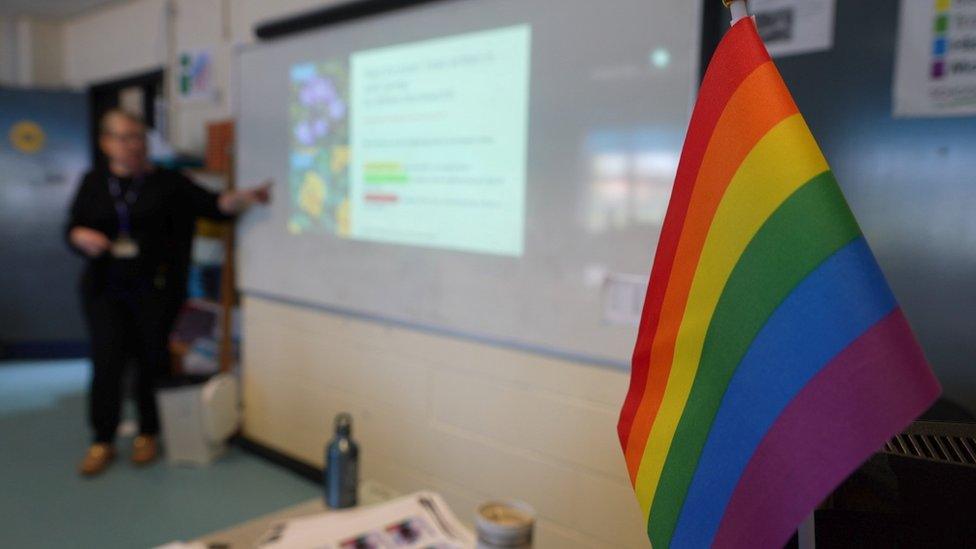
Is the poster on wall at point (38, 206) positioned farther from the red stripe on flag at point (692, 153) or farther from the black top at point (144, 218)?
the red stripe on flag at point (692, 153)

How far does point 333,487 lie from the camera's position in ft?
4.53

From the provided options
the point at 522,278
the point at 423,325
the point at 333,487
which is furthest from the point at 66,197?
the point at 333,487

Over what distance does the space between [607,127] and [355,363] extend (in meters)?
1.52

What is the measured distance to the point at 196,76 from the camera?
373cm

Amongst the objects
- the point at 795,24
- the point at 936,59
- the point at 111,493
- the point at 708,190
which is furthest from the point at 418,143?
the point at 111,493

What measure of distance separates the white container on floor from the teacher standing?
13 centimetres

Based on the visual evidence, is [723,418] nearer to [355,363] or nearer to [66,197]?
[355,363]

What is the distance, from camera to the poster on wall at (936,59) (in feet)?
4.62

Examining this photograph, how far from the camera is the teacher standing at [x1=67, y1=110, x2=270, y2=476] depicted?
9.77 feet

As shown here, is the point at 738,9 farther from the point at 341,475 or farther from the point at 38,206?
the point at 38,206

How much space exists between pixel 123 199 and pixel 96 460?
1195mm

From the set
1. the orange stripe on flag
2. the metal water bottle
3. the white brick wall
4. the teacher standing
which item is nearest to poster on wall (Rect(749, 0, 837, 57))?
the white brick wall

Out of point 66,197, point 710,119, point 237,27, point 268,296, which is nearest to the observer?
point 710,119

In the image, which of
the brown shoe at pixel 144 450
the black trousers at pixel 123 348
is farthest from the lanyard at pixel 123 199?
the brown shoe at pixel 144 450
